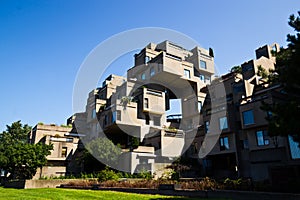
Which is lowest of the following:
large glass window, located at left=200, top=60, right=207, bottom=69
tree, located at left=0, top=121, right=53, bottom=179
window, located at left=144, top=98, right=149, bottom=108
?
tree, located at left=0, top=121, right=53, bottom=179

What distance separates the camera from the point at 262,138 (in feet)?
80.9

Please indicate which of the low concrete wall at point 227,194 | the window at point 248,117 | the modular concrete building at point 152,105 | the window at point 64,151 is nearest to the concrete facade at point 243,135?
the window at point 248,117

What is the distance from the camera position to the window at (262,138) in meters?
24.3

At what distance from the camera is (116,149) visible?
29.3 meters

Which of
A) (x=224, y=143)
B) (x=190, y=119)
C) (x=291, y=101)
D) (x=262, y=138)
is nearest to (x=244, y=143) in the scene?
(x=224, y=143)

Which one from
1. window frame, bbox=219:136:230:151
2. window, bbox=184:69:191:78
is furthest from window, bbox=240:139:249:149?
window, bbox=184:69:191:78

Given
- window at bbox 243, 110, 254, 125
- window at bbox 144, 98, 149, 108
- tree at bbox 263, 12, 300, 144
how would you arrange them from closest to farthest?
tree at bbox 263, 12, 300, 144
window at bbox 243, 110, 254, 125
window at bbox 144, 98, 149, 108

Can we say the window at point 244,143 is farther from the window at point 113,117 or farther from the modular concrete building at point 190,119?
the window at point 113,117

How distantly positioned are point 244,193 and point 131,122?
24822 millimetres

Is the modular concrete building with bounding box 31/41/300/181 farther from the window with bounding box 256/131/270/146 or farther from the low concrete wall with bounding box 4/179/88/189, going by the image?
the low concrete wall with bounding box 4/179/88/189

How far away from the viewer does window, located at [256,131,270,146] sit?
955 inches

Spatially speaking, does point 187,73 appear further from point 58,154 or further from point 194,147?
point 58,154

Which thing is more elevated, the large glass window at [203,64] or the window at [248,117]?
the large glass window at [203,64]

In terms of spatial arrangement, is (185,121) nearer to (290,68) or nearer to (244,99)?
(244,99)
